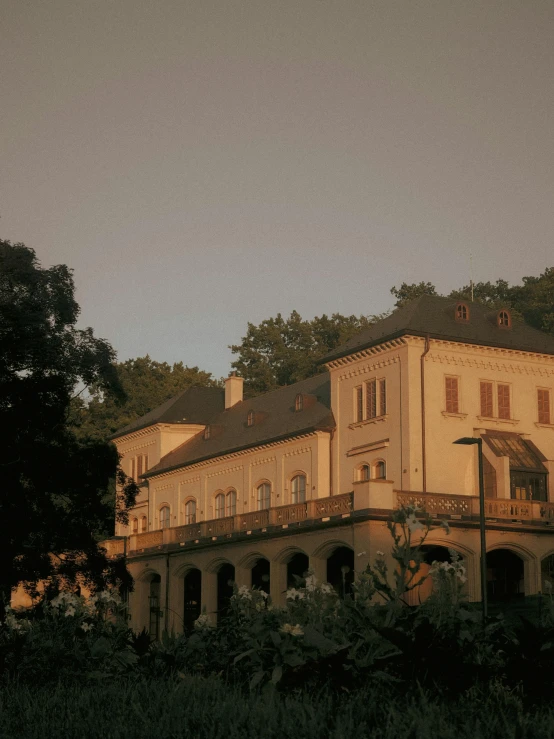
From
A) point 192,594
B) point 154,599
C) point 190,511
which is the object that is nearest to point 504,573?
point 192,594

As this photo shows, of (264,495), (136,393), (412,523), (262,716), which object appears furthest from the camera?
(136,393)

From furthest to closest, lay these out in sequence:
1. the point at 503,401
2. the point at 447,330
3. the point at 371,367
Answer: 1. the point at 371,367
2. the point at 503,401
3. the point at 447,330

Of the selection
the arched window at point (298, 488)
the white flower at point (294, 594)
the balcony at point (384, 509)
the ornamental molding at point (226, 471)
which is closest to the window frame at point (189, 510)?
the ornamental molding at point (226, 471)

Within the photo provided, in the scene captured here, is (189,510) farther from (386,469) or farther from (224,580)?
(386,469)

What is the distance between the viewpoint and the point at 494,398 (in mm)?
50281

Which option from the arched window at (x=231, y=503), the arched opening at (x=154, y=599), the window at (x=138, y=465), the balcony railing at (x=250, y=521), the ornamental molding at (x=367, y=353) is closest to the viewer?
the balcony railing at (x=250, y=521)

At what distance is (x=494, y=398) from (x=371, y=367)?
5.36 meters

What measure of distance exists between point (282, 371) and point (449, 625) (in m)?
78.1

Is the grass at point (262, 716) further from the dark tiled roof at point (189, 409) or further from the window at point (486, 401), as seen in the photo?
the dark tiled roof at point (189, 409)

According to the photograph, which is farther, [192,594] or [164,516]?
[164,516]

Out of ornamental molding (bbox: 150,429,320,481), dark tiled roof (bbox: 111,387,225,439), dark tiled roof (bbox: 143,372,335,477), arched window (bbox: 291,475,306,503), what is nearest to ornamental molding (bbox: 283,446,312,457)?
ornamental molding (bbox: 150,429,320,481)

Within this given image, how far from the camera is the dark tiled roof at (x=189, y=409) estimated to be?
69.3 m

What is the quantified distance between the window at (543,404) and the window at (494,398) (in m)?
1.72

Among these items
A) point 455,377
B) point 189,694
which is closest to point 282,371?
point 455,377
